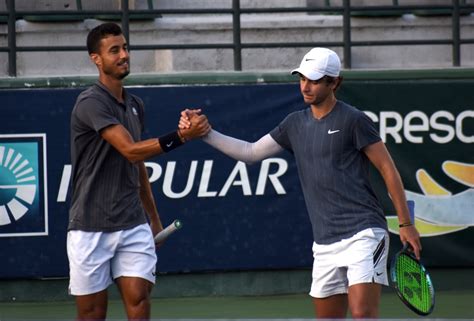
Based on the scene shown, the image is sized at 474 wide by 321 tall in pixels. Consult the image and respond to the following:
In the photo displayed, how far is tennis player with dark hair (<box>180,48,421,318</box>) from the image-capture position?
244 inches

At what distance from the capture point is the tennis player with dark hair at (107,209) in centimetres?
629

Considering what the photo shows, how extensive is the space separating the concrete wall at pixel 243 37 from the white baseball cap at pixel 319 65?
5.16 metres

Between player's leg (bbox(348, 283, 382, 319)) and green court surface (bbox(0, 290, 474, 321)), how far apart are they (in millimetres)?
2745

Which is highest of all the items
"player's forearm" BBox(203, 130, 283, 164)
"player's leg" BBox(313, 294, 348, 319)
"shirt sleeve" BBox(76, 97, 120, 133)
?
"shirt sleeve" BBox(76, 97, 120, 133)

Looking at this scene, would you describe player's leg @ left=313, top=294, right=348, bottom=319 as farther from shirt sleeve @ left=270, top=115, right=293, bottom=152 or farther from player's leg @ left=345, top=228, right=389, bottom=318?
shirt sleeve @ left=270, top=115, right=293, bottom=152

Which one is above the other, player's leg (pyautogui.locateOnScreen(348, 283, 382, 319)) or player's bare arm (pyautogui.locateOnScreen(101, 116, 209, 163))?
Result: player's bare arm (pyautogui.locateOnScreen(101, 116, 209, 163))

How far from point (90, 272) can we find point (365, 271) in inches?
56.1

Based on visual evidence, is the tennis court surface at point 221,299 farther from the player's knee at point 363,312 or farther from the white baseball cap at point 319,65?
the white baseball cap at point 319,65

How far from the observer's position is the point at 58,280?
9.68 m

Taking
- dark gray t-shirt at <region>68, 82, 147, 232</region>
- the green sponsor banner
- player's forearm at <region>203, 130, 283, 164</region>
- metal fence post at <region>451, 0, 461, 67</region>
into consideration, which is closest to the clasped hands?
player's forearm at <region>203, 130, 283, 164</region>

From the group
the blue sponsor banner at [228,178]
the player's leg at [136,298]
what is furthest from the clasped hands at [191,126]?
the blue sponsor banner at [228,178]

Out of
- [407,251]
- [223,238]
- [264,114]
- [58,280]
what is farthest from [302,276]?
[407,251]

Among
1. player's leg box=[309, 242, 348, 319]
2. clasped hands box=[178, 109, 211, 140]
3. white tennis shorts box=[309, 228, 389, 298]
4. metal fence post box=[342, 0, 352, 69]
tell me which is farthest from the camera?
metal fence post box=[342, 0, 352, 69]

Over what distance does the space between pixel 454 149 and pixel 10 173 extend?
360 cm
